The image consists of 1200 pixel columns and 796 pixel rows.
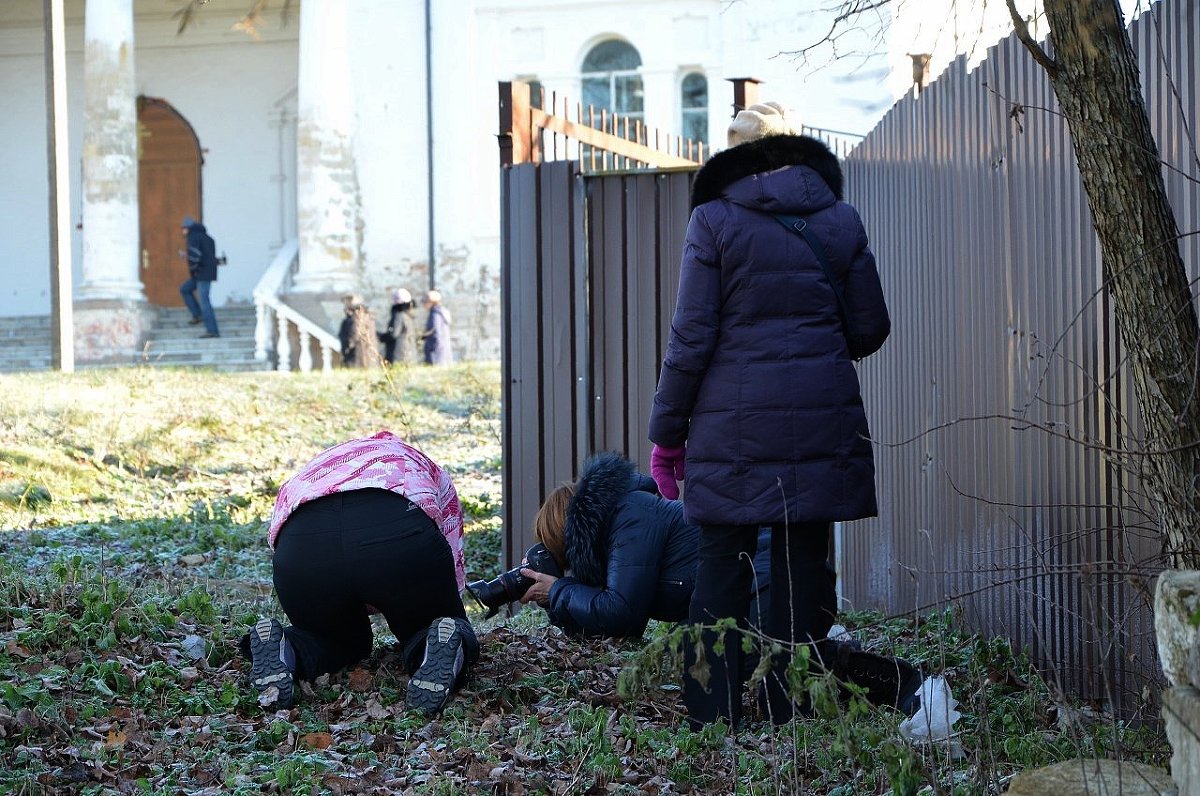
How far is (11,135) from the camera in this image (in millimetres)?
25484

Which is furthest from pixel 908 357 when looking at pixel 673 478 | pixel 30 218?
pixel 30 218

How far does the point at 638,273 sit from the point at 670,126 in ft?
51.2

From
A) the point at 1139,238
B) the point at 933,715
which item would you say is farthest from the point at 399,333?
the point at 1139,238

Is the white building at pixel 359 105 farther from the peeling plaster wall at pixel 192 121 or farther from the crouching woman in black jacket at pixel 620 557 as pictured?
the crouching woman in black jacket at pixel 620 557

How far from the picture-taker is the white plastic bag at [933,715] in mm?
3846

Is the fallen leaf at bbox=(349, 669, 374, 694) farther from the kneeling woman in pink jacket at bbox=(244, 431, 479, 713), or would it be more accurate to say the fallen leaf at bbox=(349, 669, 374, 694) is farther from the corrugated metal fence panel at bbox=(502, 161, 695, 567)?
the corrugated metal fence panel at bbox=(502, 161, 695, 567)

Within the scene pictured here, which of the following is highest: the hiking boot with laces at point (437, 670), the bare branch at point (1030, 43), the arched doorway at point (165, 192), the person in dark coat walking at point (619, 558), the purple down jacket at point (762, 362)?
the arched doorway at point (165, 192)

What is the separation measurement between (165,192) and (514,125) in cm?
1998

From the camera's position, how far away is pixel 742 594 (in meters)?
4.16

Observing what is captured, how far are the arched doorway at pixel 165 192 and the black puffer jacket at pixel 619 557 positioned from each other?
2224cm

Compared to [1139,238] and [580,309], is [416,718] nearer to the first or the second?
[1139,238]

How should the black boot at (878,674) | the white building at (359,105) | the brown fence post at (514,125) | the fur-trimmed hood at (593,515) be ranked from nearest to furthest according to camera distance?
the black boot at (878,674)
the fur-trimmed hood at (593,515)
the brown fence post at (514,125)
the white building at (359,105)

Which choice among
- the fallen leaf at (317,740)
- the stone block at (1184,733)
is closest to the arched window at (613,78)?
the fallen leaf at (317,740)

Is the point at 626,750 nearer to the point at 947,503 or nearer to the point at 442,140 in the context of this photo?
the point at 947,503
